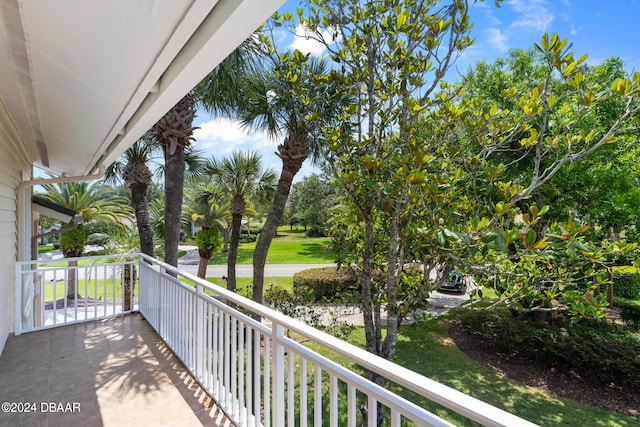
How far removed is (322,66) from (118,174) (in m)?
6.36

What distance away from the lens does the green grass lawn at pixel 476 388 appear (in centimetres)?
530

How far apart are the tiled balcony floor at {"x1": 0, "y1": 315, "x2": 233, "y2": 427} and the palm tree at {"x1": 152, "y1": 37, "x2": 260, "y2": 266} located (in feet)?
7.90

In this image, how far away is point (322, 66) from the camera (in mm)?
7078

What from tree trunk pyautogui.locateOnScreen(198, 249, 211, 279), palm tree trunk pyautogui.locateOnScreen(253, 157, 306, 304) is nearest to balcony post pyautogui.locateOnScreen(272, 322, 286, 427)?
palm tree trunk pyautogui.locateOnScreen(253, 157, 306, 304)

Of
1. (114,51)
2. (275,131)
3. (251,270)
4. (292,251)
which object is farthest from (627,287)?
(292,251)

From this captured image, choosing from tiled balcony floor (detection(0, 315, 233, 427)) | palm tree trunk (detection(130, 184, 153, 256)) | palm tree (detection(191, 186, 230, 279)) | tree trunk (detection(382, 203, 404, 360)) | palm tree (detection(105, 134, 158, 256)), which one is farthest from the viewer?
palm tree (detection(191, 186, 230, 279))

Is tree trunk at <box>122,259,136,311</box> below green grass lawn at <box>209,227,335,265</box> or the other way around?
the other way around

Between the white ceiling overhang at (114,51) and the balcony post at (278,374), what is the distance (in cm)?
143

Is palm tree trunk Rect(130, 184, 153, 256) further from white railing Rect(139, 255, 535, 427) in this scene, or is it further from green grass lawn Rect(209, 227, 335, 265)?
green grass lawn Rect(209, 227, 335, 265)

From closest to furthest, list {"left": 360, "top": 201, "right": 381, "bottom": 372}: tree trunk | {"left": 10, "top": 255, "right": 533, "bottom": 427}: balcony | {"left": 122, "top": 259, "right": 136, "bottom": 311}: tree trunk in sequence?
{"left": 10, "top": 255, "right": 533, "bottom": 427}: balcony < {"left": 360, "top": 201, "right": 381, "bottom": 372}: tree trunk < {"left": 122, "top": 259, "right": 136, "bottom": 311}: tree trunk

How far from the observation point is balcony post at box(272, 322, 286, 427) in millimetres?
1936

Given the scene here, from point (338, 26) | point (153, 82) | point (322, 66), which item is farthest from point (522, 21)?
point (153, 82)

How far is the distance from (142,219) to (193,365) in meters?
5.16

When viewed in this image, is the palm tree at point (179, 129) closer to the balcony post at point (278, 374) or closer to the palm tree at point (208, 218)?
the balcony post at point (278, 374)
